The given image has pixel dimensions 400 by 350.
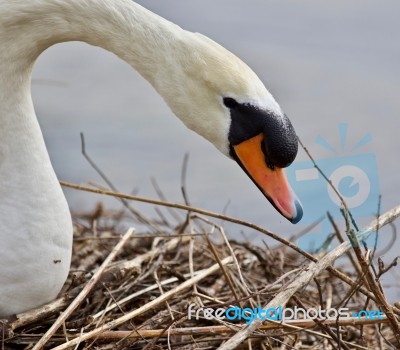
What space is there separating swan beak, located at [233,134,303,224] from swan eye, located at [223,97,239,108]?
0.12 metres

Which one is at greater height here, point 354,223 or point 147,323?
point 354,223

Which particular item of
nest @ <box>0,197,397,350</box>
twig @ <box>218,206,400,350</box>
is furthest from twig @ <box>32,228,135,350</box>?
twig @ <box>218,206,400,350</box>

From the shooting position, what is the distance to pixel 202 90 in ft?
8.75

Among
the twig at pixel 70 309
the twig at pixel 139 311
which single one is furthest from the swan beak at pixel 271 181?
the twig at pixel 70 309

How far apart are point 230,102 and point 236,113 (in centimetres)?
4

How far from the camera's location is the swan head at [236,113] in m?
2.54

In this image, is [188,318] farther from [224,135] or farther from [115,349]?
[224,135]

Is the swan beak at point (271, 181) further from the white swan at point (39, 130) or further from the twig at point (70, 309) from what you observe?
the twig at point (70, 309)

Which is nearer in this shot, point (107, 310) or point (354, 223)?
point (354, 223)

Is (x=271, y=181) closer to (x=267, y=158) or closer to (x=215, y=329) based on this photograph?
(x=267, y=158)

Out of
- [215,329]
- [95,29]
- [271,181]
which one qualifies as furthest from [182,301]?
[95,29]

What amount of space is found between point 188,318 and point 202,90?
909 millimetres

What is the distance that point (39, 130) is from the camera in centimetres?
306

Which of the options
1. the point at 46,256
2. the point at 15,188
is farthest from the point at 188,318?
the point at 15,188
